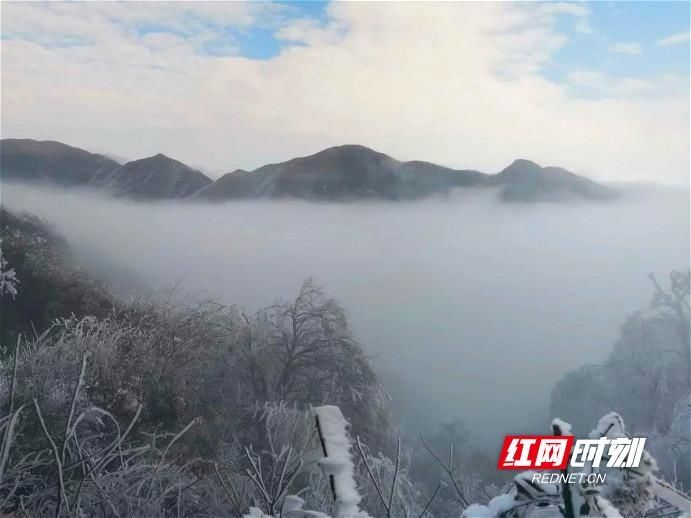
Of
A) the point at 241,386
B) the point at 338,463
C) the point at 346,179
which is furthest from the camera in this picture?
the point at 346,179

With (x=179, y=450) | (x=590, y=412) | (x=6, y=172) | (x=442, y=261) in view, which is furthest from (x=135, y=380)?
(x=590, y=412)

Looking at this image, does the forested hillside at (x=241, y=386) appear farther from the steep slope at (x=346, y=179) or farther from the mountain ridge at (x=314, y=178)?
the steep slope at (x=346, y=179)

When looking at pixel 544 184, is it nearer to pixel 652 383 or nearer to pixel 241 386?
pixel 652 383

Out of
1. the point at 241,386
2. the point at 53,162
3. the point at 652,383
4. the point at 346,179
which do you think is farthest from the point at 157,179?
the point at 652,383

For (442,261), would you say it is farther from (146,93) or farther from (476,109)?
(146,93)

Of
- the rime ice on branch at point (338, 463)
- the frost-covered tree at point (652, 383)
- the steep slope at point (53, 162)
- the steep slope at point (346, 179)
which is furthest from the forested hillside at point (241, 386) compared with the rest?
the rime ice on branch at point (338, 463)

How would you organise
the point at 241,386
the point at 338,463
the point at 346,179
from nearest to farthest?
the point at 338,463, the point at 241,386, the point at 346,179
